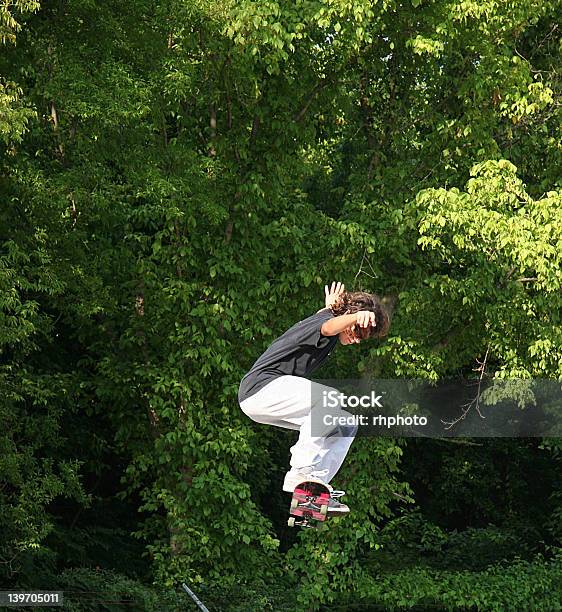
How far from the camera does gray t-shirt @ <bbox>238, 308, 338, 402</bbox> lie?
488cm

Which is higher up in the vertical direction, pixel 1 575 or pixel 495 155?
pixel 495 155

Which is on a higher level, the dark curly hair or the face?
the dark curly hair

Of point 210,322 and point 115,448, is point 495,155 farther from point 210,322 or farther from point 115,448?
point 115,448

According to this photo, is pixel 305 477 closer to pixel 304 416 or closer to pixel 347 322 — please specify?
pixel 304 416

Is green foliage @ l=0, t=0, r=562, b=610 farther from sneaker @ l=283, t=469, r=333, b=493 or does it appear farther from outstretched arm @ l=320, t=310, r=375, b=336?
outstretched arm @ l=320, t=310, r=375, b=336

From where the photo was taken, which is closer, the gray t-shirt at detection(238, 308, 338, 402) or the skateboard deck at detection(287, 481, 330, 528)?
the gray t-shirt at detection(238, 308, 338, 402)

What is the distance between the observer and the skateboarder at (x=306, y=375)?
4773mm

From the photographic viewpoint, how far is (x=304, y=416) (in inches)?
203

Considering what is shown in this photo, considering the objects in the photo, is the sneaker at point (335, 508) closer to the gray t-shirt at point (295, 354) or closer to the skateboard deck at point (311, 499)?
the skateboard deck at point (311, 499)

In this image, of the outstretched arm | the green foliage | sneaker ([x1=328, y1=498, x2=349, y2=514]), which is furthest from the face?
the green foliage

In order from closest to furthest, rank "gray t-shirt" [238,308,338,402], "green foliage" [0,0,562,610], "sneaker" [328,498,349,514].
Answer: "gray t-shirt" [238,308,338,402]
"sneaker" [328,498,349,514]
"green foliage" [0,0,562,610]

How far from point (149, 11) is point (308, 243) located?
9.98 ft

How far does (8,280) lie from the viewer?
9.48m

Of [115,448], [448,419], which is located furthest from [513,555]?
[115,448]
